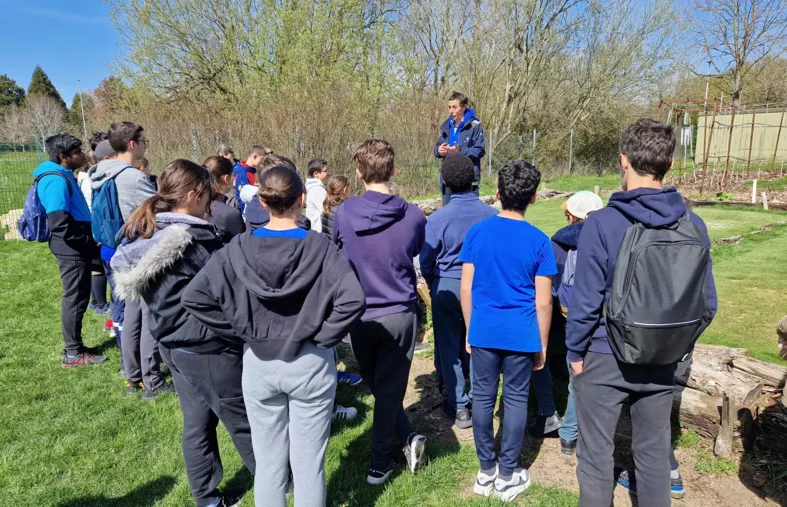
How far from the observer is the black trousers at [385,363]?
285 cm

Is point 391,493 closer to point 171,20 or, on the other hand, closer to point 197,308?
point 197,308

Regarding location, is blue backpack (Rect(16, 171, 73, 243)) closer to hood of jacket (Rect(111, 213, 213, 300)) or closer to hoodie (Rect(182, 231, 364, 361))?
hood of jacket (Rect(111, 213, 213, 300))

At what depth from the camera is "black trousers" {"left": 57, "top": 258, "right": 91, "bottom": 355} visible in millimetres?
4863

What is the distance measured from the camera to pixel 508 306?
2.72 meters

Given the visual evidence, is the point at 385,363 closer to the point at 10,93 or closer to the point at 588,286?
the point at 588,286

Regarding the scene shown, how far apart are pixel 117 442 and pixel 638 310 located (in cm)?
356

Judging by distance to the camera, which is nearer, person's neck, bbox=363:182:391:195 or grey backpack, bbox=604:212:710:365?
grey backpack, bbox=604:212:710:365

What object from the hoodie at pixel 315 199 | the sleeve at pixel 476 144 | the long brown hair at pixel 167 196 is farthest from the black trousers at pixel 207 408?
the sleeve at pixel 476 144

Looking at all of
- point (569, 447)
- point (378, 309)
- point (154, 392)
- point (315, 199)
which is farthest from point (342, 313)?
point (315, 199)

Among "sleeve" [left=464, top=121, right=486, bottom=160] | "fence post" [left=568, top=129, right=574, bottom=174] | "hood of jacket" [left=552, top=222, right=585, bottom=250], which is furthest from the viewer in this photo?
"fence post" [left=568, top=129, right=574, bottom=174]

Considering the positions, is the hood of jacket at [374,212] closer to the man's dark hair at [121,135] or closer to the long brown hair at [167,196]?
the long brown hair at [167,196]

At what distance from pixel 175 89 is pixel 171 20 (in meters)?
2.24

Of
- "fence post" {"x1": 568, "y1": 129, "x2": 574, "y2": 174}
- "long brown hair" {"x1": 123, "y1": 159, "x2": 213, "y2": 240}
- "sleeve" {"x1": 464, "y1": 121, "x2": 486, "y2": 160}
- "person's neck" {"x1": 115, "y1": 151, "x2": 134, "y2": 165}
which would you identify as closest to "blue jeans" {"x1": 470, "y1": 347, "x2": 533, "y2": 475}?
"long brown hair" {"x1": 123, "y1": 159, "x2": 213, "y2": 240}

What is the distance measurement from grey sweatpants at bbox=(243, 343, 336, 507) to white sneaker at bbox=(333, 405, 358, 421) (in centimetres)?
144
